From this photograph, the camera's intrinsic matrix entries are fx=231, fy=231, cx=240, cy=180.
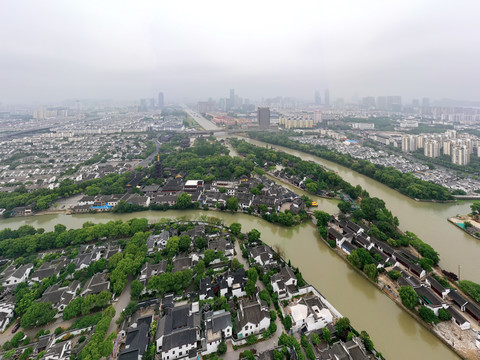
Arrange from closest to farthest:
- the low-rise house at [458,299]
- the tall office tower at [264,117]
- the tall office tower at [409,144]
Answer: the low-rise house at [458,299], the tall office tower at [409,144], the tall office tower at [264,117]

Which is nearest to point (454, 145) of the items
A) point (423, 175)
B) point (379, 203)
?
point (423, 175)

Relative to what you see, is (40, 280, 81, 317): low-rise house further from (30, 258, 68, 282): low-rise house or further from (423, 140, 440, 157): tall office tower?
(423, 140, 440, 157): tall office tower

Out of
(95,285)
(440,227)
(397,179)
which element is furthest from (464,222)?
(95,285)

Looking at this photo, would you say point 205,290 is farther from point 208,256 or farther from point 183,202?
point 183,202

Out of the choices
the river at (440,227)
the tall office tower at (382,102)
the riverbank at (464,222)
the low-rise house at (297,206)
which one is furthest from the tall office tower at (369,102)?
the low-rise house at (297,206)

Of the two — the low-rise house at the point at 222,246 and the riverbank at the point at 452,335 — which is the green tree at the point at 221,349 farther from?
the riverbank at the point at 452,335

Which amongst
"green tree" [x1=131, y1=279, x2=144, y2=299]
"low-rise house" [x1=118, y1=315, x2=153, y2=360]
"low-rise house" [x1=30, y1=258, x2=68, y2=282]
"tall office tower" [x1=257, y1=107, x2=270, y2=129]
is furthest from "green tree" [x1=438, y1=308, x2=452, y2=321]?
"tall office tower" [x1=257, y1=107, x2=270, y2=129]
